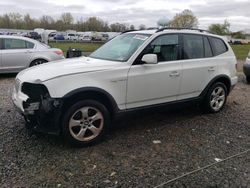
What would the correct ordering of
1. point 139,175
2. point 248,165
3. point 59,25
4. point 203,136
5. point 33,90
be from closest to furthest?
point 139,175, point 248,165, point 33,90, point 203,136, point 59,25

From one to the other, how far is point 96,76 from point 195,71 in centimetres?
210

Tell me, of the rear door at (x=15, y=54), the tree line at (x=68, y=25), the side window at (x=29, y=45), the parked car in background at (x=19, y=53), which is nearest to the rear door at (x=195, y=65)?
the parked car in background at (x=19, y=53)

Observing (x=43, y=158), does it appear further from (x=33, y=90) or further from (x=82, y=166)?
(x=33, y=90)

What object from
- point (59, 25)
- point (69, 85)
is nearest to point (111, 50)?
point (69, 85)

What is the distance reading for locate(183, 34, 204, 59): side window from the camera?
532 centimetres

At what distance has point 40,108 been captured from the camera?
12.9ft

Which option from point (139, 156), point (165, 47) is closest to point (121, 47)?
point (165, 47)

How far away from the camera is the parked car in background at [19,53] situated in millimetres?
9695

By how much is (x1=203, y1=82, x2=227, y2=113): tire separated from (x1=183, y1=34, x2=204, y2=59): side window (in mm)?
781

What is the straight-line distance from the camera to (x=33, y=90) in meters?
4.13

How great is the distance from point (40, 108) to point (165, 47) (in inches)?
94.9

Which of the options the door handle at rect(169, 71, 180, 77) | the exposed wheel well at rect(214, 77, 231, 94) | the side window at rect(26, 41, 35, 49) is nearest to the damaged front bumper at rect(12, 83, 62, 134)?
the door handle at rect(169, 71, 180, 77)

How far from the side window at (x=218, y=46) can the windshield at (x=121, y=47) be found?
5.59 feet

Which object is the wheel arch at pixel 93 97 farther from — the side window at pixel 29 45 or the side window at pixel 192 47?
the side window at pixel 29 45
